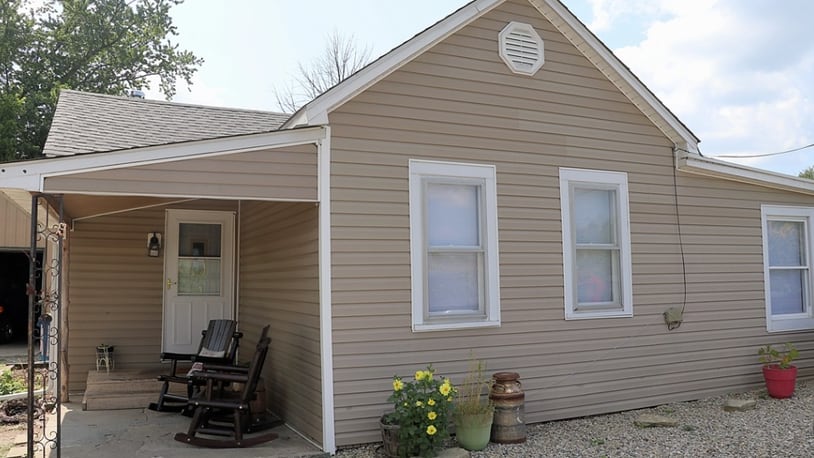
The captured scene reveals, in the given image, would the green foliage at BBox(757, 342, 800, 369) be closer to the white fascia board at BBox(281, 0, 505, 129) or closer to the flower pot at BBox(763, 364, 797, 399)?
the flower pot at BBox(763, 364, 797, 399)

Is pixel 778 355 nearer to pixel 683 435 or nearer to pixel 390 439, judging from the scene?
pixel 683 435

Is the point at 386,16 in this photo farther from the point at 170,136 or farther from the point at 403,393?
the point at 403,393

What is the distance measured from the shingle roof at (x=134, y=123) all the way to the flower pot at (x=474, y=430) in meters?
3.16

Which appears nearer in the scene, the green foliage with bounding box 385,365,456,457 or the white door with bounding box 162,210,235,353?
the green foliage with bounding box 385,365,456,457

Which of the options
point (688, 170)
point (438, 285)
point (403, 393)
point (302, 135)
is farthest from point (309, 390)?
point (688, 170)

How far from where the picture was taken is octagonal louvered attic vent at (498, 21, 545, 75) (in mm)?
5969

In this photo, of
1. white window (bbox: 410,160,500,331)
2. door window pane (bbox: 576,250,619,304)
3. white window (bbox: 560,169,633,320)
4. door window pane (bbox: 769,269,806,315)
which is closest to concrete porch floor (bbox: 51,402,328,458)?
white window (bbox: 410,160,500,331)

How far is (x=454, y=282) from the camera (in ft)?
18.3

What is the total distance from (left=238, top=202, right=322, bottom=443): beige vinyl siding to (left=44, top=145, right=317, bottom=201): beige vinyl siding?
365mm

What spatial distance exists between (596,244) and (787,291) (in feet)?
10.3

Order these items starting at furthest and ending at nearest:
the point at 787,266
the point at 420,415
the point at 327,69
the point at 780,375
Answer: the point at 327,69, the point at 787,266, the point at 780,375, the point at 420,415

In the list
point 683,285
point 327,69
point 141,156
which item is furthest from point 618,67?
point 327,69

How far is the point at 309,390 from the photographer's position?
529 cm

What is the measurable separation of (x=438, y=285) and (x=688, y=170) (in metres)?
3.31
